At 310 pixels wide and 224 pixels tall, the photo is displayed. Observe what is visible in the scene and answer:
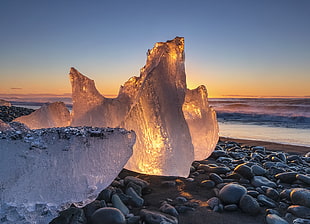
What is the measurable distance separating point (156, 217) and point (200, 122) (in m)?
1.86

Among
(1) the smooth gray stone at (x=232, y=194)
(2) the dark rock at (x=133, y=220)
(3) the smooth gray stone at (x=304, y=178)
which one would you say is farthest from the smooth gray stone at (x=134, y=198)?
(3) the smooth gray stone at (x=304, y=178)

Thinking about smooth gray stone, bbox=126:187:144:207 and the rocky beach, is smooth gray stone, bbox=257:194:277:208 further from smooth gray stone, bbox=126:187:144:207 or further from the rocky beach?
smooth gray stone, bbox=126:187:144:207

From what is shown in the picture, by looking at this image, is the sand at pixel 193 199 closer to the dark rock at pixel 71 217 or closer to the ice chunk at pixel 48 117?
the dark rock at pixel 71 217

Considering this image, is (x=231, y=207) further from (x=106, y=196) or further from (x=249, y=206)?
(x=106, y=196)

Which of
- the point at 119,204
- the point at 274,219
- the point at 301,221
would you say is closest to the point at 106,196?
the point at 119,204

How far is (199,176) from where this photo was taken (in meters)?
3.21

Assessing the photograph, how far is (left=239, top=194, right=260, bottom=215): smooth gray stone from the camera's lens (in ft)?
7.45

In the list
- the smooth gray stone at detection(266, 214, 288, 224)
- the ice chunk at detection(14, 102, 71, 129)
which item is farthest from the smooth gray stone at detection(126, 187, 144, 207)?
the ice chunk at detection(14, 102, 71, 129)

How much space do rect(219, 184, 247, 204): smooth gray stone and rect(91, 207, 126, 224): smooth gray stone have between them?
982 millimetres

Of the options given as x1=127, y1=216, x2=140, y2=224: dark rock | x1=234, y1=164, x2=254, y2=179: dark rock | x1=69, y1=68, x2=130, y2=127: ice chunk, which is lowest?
x1=127, y1=216, x2=140, y2=224: dark rock

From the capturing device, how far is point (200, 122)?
12.0 ft

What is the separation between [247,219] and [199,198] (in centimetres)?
52

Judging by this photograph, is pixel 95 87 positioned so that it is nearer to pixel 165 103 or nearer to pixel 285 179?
pixel 165 103

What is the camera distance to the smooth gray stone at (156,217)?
2.00 metres
